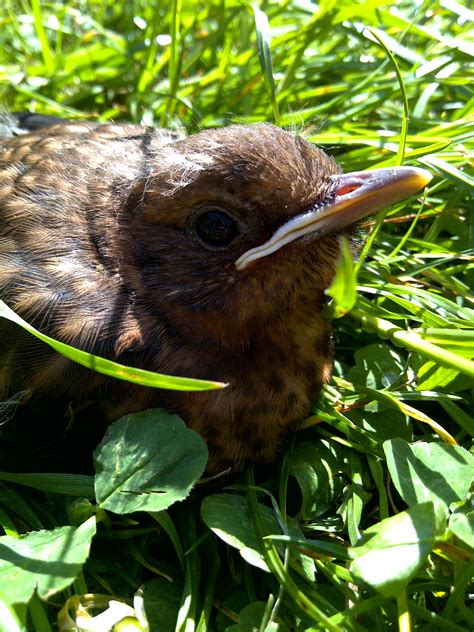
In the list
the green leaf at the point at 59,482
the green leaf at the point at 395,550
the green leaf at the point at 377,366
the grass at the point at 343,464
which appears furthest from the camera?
the green leaf at the point at 377,366

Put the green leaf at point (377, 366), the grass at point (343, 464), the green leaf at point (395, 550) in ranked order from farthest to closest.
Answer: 1. the green leaf at point (377, 366)
2. the grass at point (343, 464)
3. the green leaf at point (395, 550)

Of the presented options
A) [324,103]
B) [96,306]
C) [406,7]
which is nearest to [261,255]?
[96,306]

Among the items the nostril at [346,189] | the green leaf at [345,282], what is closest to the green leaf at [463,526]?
the green leaf at [345,282]

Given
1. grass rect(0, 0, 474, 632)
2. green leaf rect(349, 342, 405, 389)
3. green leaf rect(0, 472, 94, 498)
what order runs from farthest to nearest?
1. green leaf rect(349, 342, 405, 389)
2. green leaf rect(0, 472, 94, 498)
3. grass rect(0, 0, 474, 632)

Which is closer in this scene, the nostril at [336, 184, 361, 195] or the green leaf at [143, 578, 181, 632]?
the green leaf at [143, 578, 181, 632]

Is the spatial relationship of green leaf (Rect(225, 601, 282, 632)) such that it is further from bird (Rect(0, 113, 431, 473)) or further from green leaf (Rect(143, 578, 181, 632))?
bird (Rect(0, 113, 431, 473))

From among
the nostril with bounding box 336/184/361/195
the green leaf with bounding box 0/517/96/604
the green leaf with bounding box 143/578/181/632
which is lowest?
the green leaf with bounding box 143/578/181/632

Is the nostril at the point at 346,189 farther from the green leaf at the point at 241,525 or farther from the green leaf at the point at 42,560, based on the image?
the green leaf at the point at 42,560

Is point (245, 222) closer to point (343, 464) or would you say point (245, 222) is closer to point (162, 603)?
point (343, 464)

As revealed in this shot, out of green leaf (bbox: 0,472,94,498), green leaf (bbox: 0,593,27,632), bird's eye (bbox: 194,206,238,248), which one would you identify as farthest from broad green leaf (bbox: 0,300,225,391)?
green leaf (bbox: 0,593,27,632)
